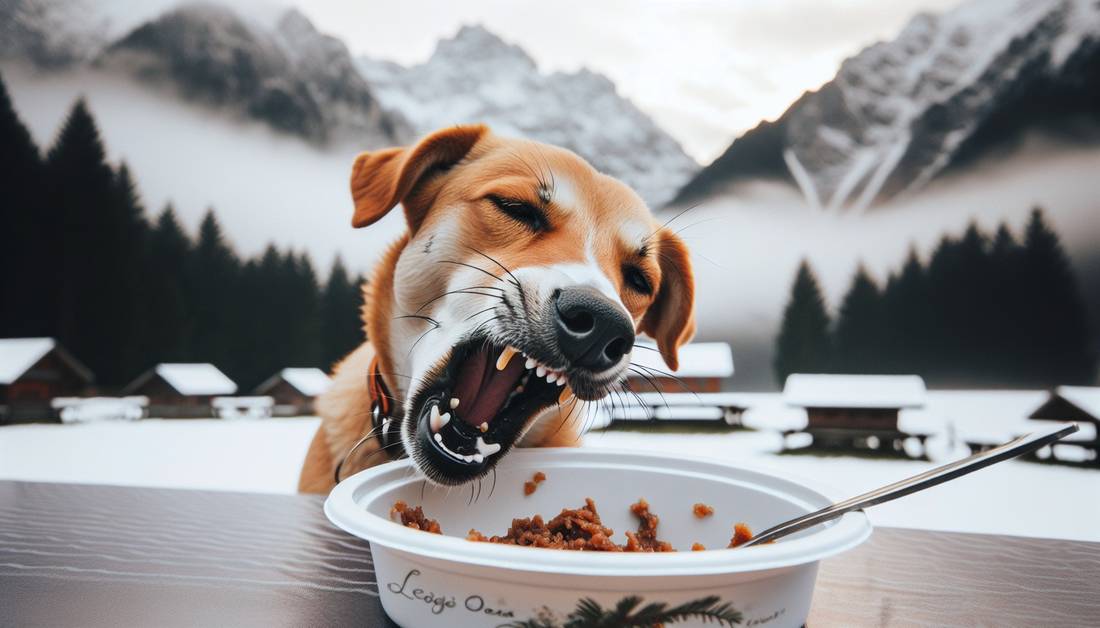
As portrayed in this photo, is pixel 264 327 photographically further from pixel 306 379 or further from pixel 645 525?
pixel 645 525

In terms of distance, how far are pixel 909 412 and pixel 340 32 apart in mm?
3820

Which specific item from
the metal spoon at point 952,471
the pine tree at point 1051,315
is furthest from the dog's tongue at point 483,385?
the pine tree at point 1051,315

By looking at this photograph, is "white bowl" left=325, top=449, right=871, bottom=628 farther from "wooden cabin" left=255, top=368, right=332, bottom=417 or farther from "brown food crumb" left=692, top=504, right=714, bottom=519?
"wooden cabin" left=255, top=368, right=332, bottom=417

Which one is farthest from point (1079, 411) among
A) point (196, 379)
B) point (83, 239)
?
point (83, 239)

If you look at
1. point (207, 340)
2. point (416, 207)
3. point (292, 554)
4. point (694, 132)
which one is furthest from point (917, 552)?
point (207, 340)

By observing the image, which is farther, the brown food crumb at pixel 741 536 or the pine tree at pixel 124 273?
the pine tree at pixel 124 273

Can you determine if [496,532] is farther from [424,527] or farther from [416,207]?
[416,207]

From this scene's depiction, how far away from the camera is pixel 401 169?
1.07m

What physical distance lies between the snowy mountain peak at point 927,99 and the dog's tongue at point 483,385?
8.91ft

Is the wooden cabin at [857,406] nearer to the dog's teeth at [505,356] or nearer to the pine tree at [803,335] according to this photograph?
the pine tree at [803,335]

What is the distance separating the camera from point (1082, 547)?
90 cm

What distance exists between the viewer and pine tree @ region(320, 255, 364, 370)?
10.7 ft

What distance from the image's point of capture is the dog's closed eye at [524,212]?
1073mm

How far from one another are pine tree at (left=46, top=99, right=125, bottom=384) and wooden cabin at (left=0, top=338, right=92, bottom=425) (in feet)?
0.29
